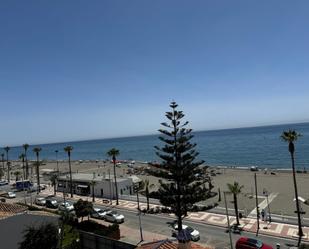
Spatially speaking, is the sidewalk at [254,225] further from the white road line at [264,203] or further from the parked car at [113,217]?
the parked car at [113,217]

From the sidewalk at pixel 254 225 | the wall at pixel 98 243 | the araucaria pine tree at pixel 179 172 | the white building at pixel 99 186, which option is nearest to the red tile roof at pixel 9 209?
the wall at pixel 98 243

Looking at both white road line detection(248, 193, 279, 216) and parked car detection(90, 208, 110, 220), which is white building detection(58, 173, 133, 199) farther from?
white road line detection(248, 193, 279, 216)

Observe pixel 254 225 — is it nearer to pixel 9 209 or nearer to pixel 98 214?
pixel 98 214

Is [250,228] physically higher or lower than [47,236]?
lower

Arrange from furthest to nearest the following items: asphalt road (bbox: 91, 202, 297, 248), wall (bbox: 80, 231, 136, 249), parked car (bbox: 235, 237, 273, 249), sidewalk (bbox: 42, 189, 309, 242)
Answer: sidewalk (bbox: 42, 189, 309, 242) → asphalt road (bbox: 91, 202, 297, 248) → parked car (bbox: 235, 237, 273, 249) → wall (bbox: 80, 231, 136, 249)

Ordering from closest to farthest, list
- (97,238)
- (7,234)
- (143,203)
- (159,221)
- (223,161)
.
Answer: (7,234) < (97,238) < (159,221) < (143,203) < (223,161)

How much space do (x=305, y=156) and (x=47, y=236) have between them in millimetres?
82300

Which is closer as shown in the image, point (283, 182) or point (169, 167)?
point (169, 167)

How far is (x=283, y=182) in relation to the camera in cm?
5428

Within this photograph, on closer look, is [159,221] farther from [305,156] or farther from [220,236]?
[305,156]

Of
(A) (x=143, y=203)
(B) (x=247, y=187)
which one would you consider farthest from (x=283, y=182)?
(A) (x=143, y=203)

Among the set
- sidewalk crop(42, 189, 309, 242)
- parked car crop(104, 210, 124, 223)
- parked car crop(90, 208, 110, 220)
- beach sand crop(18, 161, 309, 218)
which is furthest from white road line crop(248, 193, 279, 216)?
parked car crop(90, 208, 110, 220)

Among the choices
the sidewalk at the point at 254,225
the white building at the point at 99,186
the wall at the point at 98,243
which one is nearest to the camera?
the wall at the point at 98,243

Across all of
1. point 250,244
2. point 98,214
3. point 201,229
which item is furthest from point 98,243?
point 98,214
